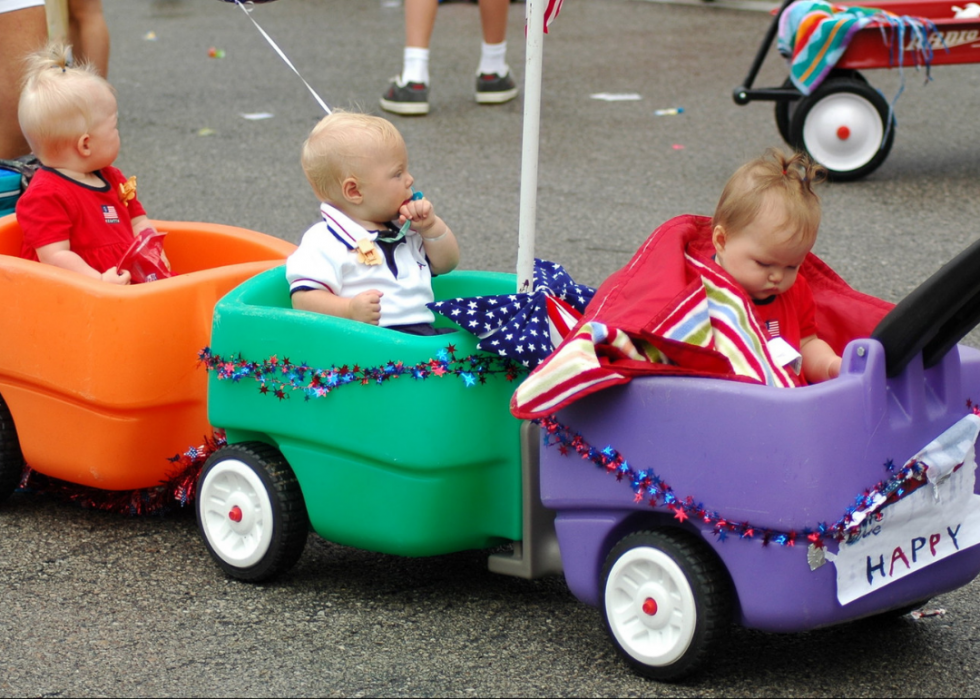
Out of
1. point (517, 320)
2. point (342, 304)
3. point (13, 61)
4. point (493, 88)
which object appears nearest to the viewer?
point (517, 320)

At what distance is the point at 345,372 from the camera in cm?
215

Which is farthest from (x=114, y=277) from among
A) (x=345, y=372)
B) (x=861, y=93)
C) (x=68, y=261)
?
(x=861, y=93)

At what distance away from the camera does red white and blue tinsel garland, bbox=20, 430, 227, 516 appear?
2.53m

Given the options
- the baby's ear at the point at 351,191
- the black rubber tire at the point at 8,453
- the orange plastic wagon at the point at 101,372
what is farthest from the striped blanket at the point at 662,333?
the black rubber tire at the point at 8,453

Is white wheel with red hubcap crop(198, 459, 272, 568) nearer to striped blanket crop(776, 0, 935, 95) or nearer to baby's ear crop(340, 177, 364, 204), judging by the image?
baby's ear crop(340, 177, 364, 204)

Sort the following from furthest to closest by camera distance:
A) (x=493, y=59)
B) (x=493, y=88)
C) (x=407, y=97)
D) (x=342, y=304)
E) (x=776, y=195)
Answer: (x=493, y=88), (x=493, y=59), (x=407, y=97), (x=342, y=304), (x=776, y=195)

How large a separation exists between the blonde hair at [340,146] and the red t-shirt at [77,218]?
0.66m

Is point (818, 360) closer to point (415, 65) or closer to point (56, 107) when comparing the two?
point (56, 107)

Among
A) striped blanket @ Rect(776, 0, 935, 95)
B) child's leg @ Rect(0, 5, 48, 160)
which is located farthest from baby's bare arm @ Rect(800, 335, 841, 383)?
striped blanket @ Rect(776, 0, 935, 95)

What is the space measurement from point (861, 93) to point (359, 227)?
3029mm

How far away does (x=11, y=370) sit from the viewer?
260 cm

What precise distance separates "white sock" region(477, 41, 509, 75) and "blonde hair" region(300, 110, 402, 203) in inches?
148

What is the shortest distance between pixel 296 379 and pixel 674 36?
634 cm

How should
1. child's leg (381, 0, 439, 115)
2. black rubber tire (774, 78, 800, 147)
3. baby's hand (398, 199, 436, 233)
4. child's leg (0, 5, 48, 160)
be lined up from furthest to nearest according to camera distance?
child's leg (381, 0, 439, 115), black rubber tire (774, 78, 800, 147), child's leg (0, 5, 48, 160), baby's hand (398, 199, 436, 233)
